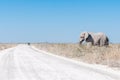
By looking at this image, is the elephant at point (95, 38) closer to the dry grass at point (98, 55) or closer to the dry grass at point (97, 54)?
the dry grass at point (97, 54)

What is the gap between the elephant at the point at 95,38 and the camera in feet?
167

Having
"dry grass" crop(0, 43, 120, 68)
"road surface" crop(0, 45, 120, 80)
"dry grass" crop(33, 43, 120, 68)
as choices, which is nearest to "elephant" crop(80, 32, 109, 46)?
"dry grass" crop(0, 43, 120, 68)

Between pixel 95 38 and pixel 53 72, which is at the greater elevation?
pixel 95 38

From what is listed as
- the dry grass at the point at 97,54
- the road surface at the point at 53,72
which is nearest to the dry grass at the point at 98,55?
the dry grass at the point at 97,54

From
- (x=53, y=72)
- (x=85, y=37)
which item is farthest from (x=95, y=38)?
(x=53, y=72)

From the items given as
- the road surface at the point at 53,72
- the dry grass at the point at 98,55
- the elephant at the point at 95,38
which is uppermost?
the elephant at the point at 95,38

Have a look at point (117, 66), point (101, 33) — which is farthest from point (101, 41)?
point (117, 66)

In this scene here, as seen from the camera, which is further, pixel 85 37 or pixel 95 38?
pixel 95 38

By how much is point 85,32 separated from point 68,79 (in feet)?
127

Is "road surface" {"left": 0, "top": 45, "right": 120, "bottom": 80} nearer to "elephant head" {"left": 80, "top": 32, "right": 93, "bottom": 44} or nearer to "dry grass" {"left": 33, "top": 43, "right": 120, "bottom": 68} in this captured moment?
"dry grass" {"left": 33, "top": 43, "right": 120, "bottom": 68}

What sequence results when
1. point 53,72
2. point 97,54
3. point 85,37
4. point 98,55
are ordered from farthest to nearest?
point 85,37
point 97,54
point 98,55
point 53,72

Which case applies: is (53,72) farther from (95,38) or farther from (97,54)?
(95,38)

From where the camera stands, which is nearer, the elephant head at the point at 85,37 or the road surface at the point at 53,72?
the road surface at the point at 53,72

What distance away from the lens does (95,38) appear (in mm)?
53500
